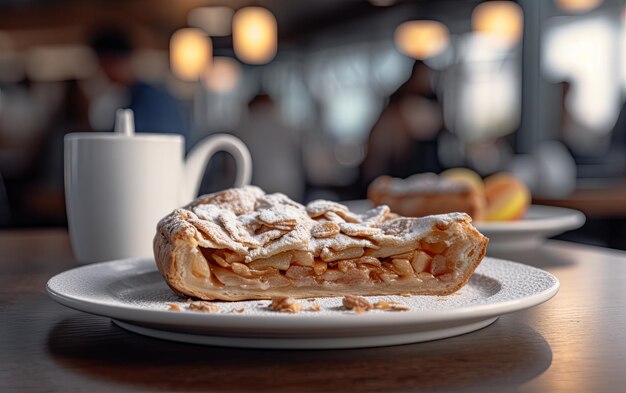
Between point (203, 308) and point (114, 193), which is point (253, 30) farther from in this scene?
point (203, 308)

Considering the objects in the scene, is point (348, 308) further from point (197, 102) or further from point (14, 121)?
Answer: point (197, 102)

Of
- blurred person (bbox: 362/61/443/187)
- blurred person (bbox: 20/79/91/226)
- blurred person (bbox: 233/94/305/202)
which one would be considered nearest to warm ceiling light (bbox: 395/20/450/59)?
blurred person (bbox: 362/61/443/187)

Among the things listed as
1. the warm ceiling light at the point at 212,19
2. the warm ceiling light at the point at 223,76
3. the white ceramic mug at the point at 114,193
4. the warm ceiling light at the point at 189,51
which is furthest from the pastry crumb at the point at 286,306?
the warm ceiling light at the point at 223,76

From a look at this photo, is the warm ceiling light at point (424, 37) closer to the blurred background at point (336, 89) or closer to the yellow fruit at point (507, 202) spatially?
the blurred background at point (336, 89)

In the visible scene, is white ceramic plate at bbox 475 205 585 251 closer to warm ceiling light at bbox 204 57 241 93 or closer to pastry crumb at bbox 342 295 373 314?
pastry crumb at bbox 342 295 373 314

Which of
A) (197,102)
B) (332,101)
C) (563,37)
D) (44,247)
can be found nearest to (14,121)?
(197,102)

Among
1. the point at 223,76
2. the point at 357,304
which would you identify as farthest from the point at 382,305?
the point at 223,76

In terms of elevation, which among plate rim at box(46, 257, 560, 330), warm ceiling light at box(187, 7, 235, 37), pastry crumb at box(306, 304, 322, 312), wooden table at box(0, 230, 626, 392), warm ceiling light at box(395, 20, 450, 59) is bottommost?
wooden table at box(0, 230, 626, 392)
